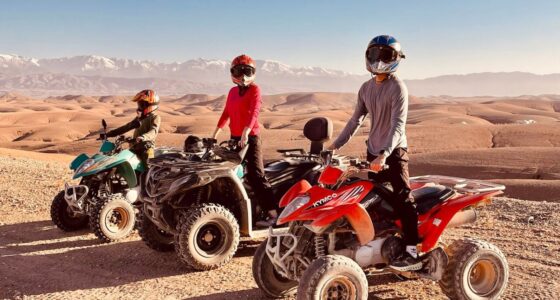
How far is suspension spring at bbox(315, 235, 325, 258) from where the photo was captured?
4977 millimetres

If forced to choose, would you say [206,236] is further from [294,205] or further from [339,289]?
[339,289]

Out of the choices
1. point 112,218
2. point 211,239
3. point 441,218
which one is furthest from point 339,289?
point 112,218

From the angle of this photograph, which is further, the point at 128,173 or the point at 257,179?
the point at 128,173

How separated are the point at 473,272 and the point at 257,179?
9.74ft

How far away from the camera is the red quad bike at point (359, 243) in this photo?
4672 mm

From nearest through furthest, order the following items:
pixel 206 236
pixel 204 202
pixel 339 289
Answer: pixel 339 289, pixel 206 236, pixel 204 202

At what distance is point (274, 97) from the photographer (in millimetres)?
177125

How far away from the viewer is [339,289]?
4688 mm

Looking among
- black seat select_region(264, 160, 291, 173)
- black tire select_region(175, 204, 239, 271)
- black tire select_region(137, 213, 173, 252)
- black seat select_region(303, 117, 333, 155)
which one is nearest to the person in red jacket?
black seat select_region(264, 160, 291, 173)

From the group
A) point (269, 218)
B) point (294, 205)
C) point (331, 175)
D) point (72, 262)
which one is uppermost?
point (331, 175)

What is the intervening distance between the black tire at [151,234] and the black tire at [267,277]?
8.29ft

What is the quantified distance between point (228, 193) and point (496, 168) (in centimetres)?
1898

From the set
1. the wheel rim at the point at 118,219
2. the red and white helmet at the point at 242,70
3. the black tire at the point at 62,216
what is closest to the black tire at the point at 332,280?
the red and white helmet at the point at 242,70

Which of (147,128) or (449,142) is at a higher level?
(147,128)
